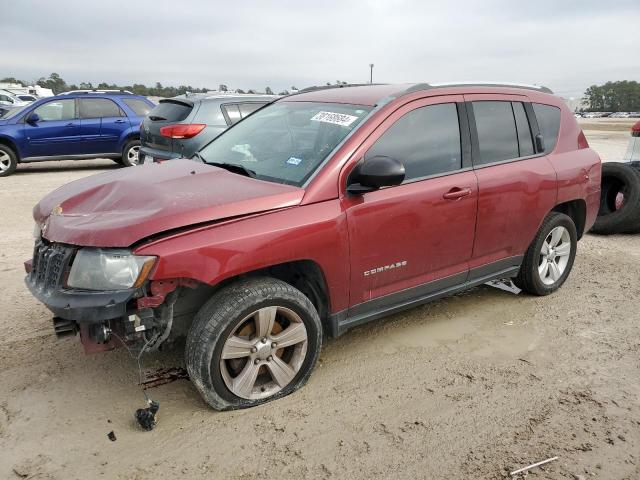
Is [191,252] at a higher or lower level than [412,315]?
higher

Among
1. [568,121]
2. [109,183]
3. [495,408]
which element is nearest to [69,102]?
[109,183]

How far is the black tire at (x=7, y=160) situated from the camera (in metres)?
11.0

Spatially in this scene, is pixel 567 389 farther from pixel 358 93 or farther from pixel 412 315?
pixel 358 93

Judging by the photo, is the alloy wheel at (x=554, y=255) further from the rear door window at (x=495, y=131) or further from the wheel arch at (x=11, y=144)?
the wheel arch at (x=11, y=144)

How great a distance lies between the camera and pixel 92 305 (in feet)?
8.39

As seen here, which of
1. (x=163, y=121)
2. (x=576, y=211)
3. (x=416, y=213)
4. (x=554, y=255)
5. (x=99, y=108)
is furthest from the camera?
(x=99, y=108)

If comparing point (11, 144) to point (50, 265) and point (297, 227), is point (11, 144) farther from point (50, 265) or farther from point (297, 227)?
point (297, 227)

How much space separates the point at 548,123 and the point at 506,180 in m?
0.95

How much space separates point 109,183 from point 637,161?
6896mm

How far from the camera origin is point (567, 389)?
3236 mm

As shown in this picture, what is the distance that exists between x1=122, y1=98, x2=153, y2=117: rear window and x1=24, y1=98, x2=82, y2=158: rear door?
3.79 ft

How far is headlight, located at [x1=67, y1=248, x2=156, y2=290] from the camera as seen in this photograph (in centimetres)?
257

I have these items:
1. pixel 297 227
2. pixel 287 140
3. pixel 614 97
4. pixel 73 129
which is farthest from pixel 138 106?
pixel 614 97

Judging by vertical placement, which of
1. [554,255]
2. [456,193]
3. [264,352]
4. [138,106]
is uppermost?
[138,106]
